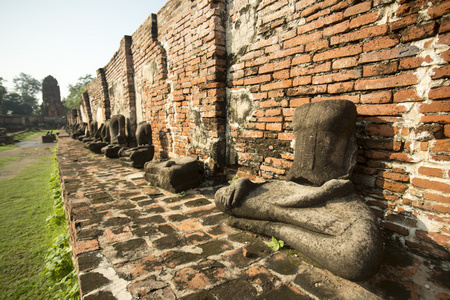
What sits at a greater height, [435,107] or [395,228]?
→ [435,107]

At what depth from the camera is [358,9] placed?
1.85m

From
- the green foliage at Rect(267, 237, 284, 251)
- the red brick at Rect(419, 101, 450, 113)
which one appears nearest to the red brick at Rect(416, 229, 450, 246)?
the red brick at Rect(419, 101, 450, 113)

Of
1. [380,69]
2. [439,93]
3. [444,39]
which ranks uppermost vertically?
[444,39]

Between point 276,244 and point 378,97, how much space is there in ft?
4.63

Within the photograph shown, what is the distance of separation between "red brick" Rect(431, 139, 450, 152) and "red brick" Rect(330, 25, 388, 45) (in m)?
0.90

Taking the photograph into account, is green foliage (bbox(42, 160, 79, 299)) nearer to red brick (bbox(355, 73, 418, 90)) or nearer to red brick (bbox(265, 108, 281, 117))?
red brick (bbox(265, 108, 281, 117))

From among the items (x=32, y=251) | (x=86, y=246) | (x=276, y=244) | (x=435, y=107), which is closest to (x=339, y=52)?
(x=435, y=107)

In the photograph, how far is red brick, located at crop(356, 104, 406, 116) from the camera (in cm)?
171

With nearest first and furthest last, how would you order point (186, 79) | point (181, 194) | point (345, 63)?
point (345, 63), point (181, 194), point (186, 79)

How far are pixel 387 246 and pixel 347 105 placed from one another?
114 cm

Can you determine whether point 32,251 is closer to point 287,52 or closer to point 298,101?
point 298,101

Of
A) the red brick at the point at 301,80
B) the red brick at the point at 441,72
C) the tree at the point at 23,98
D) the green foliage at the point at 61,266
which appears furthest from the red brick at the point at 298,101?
the tree at the point at 23,98

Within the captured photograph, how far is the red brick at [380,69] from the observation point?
5.59 feet

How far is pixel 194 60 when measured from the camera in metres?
3.55
